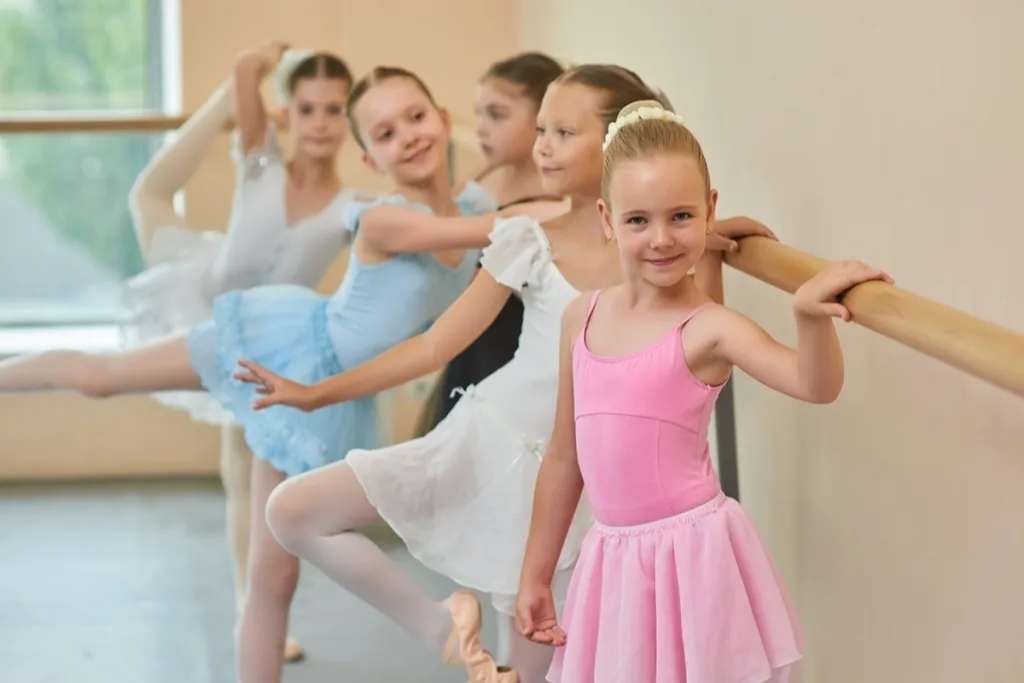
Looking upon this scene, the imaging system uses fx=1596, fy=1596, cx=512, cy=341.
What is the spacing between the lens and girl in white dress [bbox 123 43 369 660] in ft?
10.1

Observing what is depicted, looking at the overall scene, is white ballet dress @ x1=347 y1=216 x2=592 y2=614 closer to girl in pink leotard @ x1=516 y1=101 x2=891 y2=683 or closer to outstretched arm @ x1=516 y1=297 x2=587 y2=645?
outstretched arm @ x1=516 y1=297 x2=587 y2=645

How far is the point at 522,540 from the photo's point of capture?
6.53 ft

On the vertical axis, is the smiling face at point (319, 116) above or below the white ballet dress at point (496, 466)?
above

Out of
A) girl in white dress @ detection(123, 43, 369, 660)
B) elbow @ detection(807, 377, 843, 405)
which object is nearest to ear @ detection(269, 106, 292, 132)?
girl in white dress @ detection(123, 43, 369, 660)

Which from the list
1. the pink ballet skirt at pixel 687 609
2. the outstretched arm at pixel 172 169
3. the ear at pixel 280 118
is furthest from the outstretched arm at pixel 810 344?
the outstretched arm at pixel 172 169

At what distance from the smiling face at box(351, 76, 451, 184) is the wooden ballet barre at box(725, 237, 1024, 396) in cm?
130

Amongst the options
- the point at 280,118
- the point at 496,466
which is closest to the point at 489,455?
the point at 496,466

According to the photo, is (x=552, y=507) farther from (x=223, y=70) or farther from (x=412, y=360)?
(x=223, y=70)

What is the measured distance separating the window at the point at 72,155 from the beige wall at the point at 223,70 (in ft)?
0.77

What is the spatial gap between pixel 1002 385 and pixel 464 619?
0.93m

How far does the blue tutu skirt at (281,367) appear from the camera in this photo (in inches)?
101

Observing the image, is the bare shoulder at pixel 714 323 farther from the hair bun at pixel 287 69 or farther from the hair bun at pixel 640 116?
the hair bun at pixel 287 69

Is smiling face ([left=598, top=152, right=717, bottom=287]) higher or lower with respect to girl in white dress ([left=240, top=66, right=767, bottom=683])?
higher

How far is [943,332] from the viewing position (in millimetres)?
1304
